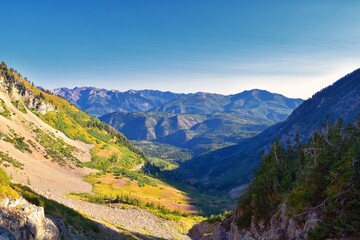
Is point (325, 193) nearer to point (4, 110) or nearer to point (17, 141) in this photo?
point (17, 141)

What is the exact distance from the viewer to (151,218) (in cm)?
10781

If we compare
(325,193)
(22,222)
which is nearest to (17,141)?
(22,222)

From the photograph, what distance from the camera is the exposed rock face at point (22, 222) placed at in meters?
26.8

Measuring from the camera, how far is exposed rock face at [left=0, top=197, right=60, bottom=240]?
26828 mm

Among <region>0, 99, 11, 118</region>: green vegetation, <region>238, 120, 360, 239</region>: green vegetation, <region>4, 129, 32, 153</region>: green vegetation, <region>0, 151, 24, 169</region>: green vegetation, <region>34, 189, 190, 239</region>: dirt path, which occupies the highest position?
<region>0, 99, 11, 118</region>: green vegetation

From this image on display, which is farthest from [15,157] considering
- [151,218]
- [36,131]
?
[151,218]

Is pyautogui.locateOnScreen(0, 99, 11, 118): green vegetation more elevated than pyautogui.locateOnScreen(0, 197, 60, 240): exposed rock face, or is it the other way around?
pyautogui.locateOnScreen(0, 99, 11, 118): green vegetation

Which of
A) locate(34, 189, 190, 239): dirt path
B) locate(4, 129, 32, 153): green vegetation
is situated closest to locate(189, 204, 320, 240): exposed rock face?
locate(34, 189, 190, 239): dirt path

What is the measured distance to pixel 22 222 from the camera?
28.7 metres

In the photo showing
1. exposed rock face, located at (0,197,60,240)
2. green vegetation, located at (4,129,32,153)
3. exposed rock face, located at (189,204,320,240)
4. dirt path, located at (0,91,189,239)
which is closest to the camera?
exposed rock face, located at (0,197,60,240)

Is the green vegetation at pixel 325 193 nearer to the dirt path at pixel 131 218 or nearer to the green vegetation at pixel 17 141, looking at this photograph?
the dirt path at pixel 131 218

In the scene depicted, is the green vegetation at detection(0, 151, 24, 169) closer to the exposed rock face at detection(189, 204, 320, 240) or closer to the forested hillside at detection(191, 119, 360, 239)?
the exposed rock face at detection(189, 204, 320, 240)

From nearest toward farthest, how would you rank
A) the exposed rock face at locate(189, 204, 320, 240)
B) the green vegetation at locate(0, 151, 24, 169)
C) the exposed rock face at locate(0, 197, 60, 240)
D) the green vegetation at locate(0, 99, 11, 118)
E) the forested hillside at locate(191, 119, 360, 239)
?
1. the forested hillside at locate(191, 119, 360, 239)
2. the exposed rock face at locate(0, 197, 60, 240)
3. the exposed rock face at locate(189, 204, 320, 240)
4. the green vegetation at locate(0, 151, 24, 169)
5. the green vegetation at locate(0, 99, 11, 118)

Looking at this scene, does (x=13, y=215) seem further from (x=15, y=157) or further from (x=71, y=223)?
(x=15, y=157)
